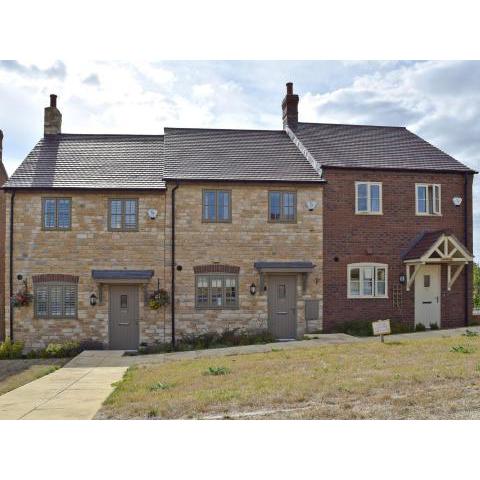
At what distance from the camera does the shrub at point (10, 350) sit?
18.5 m

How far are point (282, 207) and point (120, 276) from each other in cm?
626

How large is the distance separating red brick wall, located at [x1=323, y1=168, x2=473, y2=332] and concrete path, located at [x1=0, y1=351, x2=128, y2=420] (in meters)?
8.62

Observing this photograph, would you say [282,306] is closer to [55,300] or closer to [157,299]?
[157,299]

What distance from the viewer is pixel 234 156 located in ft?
73.3

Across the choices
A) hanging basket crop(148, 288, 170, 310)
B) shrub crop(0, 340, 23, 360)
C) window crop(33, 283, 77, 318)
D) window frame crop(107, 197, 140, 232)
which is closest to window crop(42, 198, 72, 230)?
window frame crop(107, 197, 140, 232)

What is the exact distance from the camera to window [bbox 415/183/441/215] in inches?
857

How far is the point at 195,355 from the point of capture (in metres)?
17.0

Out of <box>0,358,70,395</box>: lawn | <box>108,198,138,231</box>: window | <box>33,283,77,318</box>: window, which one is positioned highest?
<box>108,198,138,231</box>: window

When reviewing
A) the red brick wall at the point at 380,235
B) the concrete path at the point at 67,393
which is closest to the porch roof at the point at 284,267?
the red brick wall at the point at 380,235

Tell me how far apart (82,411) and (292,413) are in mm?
3617

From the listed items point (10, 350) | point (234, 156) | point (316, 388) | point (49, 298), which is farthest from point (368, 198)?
point (10, 350)

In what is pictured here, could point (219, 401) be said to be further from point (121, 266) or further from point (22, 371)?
point (121, 266)

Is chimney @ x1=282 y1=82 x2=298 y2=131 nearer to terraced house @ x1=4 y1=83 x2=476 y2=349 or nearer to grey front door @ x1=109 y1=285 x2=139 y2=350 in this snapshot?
terraced house @ x1=4 y1=83 x2=476 y2=349

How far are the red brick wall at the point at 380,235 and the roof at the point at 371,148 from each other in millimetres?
431
